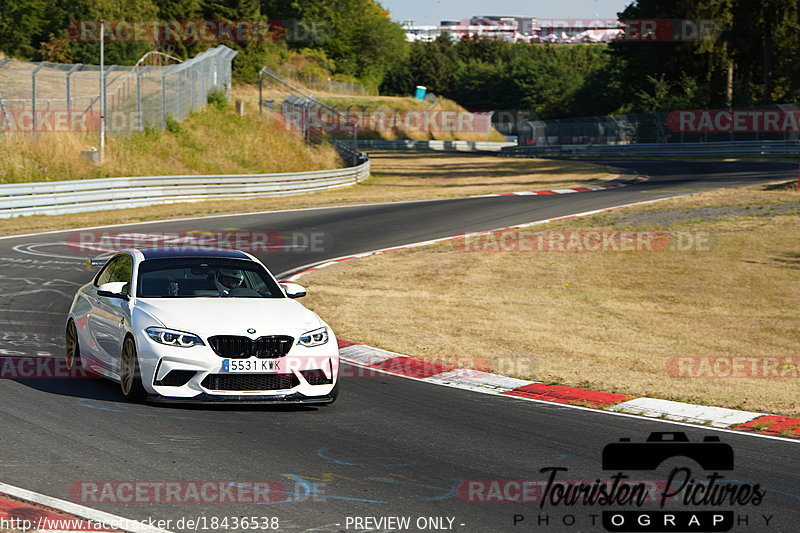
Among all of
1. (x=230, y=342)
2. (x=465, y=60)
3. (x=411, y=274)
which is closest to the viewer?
(x=230, y=342)

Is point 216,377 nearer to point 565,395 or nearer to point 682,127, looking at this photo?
point 565,395

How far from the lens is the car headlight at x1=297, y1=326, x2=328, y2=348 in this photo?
29.8 ft

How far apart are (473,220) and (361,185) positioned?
628 inches

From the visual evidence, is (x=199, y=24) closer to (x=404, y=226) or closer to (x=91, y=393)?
(x=404, y=226)

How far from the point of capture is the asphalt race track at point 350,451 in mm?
6266

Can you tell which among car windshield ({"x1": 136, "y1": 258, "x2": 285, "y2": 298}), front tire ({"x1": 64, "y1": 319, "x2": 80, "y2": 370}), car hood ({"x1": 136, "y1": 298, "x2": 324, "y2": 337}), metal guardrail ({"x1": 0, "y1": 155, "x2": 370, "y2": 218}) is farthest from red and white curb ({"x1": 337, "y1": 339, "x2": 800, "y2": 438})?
metal guardrail ({"x1": 0, "y1": 155, "x2": 370, "y2": 218})

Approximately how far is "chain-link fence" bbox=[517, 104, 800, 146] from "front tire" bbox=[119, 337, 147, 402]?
5627 centimetres

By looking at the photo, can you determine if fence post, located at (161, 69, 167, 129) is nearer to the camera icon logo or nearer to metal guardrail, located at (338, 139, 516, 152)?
the camera icon logo

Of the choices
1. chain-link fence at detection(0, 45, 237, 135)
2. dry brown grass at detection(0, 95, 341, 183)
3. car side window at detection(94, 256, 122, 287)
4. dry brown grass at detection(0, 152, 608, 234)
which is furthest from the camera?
chain-link fence at detection(0, 45, 237, 135)

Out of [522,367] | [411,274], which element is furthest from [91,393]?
[411,274]

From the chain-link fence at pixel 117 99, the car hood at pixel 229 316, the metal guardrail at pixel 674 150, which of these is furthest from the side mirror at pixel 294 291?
the metal guardrail at pixel 674 150

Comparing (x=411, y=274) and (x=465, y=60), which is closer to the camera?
(x=411, y=274)

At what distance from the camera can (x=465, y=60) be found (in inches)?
6019

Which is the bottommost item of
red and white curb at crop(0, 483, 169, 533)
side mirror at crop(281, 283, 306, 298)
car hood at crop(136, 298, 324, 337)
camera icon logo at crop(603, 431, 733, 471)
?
camera icon logo at crop(603, 431, 733, 471)
